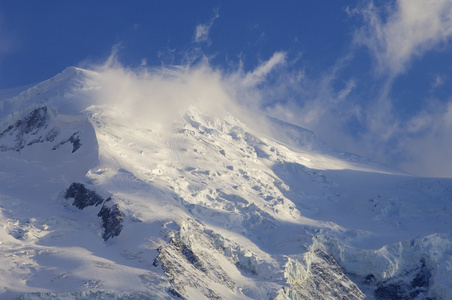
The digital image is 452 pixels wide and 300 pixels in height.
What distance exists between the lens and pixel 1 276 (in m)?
179

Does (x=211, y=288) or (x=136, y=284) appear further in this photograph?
(x=211, y=288)

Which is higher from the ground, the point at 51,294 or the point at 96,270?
the point at 96,270

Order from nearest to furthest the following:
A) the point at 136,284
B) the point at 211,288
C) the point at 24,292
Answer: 1. the point at 24,292
2. the point at 136,284
3. the point at 211,288

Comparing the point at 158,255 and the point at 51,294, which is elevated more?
the point at 158,255

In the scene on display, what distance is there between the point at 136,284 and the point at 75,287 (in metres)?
14.3

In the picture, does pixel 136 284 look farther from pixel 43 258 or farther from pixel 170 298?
pixel 43 258

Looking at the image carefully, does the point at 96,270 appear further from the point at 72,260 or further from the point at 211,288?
the point at 211,288

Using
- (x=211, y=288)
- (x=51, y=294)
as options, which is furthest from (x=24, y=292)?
(x=211, y=288)

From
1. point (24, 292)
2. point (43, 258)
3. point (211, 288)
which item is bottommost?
point (24, 292)

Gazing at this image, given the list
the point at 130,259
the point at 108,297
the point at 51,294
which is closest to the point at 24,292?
the point at 51,294

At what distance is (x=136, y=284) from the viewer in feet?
609

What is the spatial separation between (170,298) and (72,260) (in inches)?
997

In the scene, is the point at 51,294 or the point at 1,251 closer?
the point at 51,294

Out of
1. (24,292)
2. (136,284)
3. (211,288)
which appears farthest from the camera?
(211,288)
